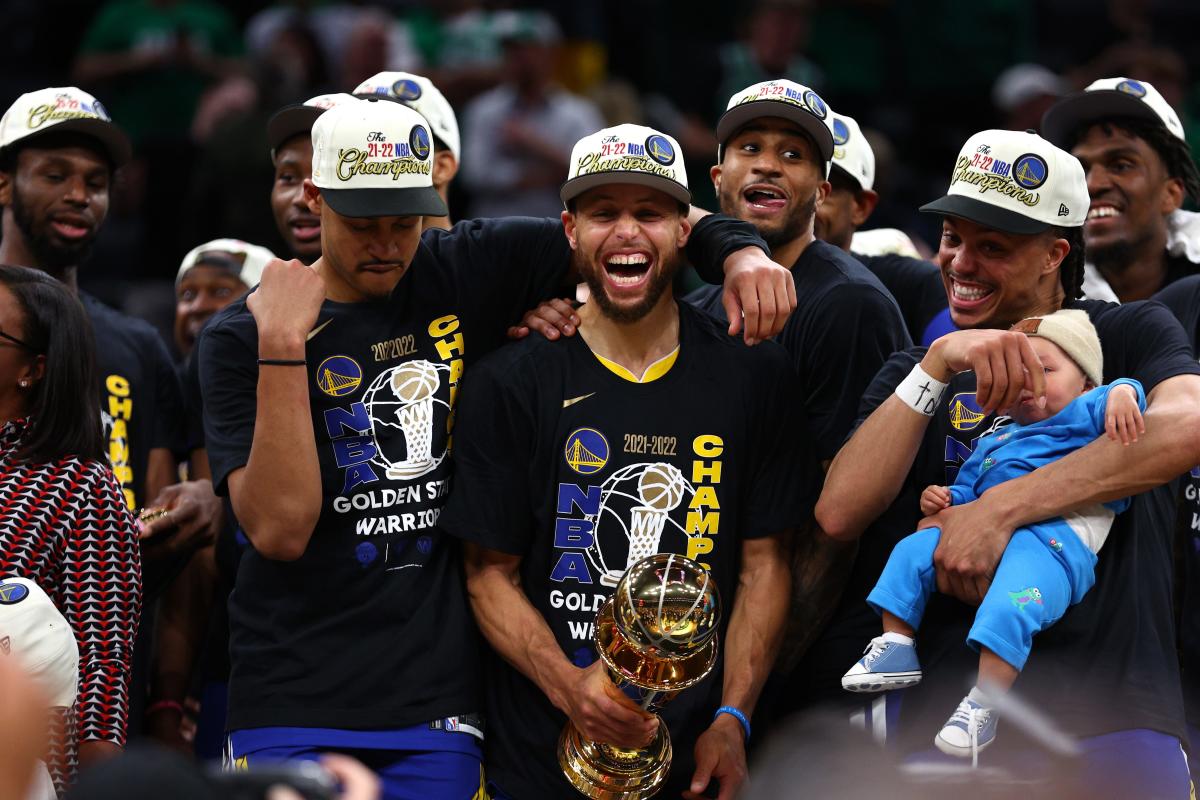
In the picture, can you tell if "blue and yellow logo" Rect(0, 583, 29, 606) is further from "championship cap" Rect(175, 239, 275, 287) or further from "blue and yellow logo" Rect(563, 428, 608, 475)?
"championship cap" Rect(175, 239, 275, 287)

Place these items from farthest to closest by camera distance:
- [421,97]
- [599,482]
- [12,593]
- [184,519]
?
[421,97] < [184,519] < [599,482] < [12,593]

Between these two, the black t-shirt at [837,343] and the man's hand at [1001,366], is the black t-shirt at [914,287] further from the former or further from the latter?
the man's hand at [1001,366]

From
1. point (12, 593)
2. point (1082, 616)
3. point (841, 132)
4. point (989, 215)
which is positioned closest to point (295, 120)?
point (841, 132)

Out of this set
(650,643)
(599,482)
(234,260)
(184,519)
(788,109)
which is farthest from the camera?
(234,260)

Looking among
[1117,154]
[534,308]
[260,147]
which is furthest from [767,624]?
[260,147]

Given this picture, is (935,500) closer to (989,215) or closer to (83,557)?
(989,215)

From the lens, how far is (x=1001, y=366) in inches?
162

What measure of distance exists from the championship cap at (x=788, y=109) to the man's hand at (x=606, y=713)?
187cm

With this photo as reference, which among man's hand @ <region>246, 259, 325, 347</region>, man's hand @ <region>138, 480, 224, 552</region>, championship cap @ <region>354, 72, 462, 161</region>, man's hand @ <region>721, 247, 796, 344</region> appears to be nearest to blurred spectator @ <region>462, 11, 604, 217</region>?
championship cap @ <region>354, 72, 462, 161</region>

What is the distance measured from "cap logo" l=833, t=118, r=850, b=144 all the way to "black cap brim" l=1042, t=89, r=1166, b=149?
68cm

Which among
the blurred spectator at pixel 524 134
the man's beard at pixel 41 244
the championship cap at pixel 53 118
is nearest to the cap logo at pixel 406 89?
the championship cap at pixel 53 118

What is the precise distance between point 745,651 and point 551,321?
106 cm

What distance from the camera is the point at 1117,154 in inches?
223

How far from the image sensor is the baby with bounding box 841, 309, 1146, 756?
3986 mm
